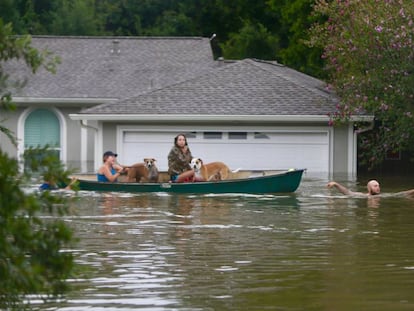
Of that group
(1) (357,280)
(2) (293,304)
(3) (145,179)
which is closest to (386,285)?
(1) (357,280)

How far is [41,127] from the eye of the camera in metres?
38.4

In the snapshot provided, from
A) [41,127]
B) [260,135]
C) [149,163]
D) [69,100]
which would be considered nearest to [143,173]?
[149,163]

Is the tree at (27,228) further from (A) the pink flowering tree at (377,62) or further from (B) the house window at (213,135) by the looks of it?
(B) the house window at (213,135)

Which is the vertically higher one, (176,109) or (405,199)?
(176,109)

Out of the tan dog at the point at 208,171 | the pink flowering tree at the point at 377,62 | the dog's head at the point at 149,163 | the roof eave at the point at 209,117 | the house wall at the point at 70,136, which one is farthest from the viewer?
the house wall at the point at 70,136

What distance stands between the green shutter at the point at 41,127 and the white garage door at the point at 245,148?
6.23m

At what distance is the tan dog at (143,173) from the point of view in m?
25.6

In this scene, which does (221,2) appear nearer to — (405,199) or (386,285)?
(405,199)

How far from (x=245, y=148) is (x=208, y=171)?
7.20 m

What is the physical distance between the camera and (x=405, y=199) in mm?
23250

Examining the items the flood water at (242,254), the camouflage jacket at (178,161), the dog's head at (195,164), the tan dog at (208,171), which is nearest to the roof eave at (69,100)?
the tan dog at (208,171)

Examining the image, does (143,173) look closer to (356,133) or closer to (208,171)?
(208,171)

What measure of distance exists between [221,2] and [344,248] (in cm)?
3962

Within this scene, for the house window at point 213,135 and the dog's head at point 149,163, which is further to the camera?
the house window at point 213,135
